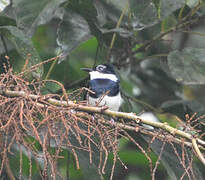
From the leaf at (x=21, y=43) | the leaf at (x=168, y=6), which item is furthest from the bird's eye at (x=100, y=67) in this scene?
the leaf at (x=21, y=43)

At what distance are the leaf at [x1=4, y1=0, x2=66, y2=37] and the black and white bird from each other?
565 mm

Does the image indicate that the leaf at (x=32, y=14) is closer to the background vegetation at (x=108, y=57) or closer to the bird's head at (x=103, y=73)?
the background vegetation at (x=108, y=57)

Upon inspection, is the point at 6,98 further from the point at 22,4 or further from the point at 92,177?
the point at 22,4

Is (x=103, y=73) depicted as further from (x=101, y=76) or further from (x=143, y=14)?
(x=143, y=14)

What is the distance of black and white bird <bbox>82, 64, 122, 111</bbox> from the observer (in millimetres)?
2979

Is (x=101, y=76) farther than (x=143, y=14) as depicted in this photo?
Yes

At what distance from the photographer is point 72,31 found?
277 centimetres

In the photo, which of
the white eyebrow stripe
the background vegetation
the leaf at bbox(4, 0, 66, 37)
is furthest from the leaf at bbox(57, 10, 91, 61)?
the white eyebrow stripe

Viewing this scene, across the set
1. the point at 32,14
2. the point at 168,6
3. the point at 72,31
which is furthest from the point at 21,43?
the point at 168,6

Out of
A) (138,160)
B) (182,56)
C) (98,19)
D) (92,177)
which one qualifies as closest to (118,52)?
(98,19)

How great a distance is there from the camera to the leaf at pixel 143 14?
2.77 metres

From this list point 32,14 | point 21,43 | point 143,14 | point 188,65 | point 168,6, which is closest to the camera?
point 21,43

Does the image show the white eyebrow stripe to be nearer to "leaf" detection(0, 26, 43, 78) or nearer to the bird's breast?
the bird's breast

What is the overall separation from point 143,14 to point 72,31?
412 millimetres
